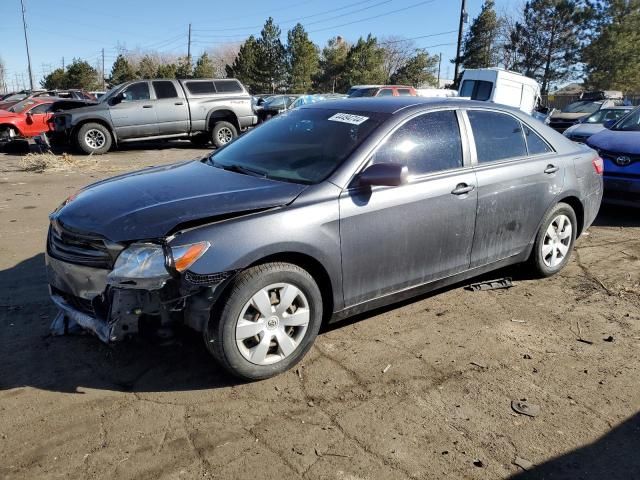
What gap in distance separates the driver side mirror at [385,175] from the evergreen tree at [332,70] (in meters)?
53.4

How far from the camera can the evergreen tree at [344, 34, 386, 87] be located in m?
52.3

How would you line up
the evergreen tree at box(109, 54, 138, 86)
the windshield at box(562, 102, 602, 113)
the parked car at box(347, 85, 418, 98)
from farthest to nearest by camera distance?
1. the evergreen tree at box(109, 54, 138, 86)
2. the parked car at box(347, 85, 418, 98)
3. the windshield at box(562, 102, 602, 113)

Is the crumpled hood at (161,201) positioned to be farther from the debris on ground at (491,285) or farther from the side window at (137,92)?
the side window at (137,92)

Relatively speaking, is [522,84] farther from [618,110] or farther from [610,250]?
[610,250]

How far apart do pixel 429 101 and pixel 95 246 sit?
263 cm

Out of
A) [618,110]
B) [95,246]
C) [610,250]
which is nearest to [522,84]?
[618,110]

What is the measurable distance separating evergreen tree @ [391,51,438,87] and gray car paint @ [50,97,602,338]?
2236 inches

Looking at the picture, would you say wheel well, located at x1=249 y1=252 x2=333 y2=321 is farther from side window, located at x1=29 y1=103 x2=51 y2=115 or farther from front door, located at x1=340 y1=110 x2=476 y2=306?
side window, located at x1=29 y1=103 x2=51 y2=115

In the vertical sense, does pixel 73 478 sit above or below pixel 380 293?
below

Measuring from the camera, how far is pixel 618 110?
531 inches

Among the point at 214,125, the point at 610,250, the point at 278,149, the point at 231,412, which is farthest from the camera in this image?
the point at 214,125

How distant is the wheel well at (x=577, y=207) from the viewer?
4.86 m

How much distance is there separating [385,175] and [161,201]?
1398mm

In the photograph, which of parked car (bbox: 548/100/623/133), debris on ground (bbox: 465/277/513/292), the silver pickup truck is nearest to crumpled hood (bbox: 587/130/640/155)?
debris on ground (bbox: 465/277/513/292)
